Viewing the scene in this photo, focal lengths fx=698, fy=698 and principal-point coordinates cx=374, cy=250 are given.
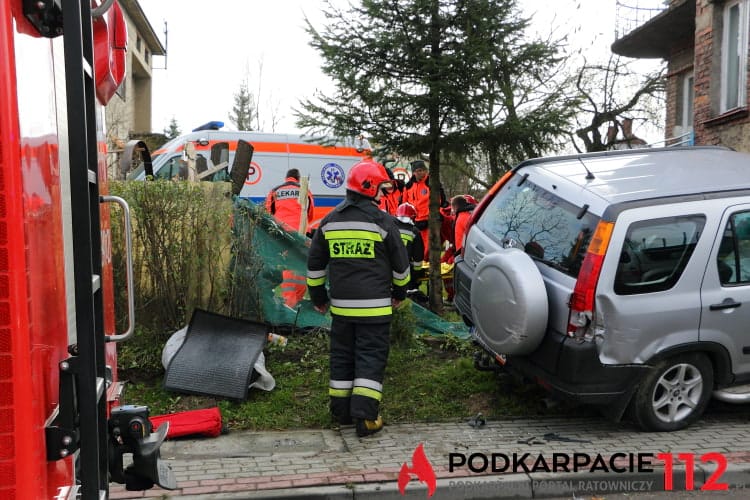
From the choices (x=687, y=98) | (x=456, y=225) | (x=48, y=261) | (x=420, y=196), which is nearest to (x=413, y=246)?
(x=456, y=225)

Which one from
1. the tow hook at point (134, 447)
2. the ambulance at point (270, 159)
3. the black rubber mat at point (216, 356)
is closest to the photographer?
the tow hook at point (134, 447)

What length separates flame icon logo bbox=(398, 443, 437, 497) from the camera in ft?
14.1

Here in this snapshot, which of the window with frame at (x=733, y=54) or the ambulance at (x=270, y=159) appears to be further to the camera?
the ambulance at (x=270, y=159)

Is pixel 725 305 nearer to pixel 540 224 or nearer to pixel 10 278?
pixel 540 224

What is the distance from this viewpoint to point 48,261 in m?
1.80

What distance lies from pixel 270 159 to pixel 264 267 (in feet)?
25.8

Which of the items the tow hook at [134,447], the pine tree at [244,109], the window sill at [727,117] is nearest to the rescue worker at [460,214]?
the window sill at [727,117]

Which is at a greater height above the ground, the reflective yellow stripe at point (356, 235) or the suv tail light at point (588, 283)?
the reflective yellow stripe at point (356, 235)

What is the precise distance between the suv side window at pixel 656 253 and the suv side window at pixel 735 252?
0.25 m

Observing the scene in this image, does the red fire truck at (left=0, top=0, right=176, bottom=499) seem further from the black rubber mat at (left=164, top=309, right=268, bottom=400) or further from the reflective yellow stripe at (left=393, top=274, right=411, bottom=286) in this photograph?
the black rubber mat at (left=164, top=309, right=268, bottom=400)

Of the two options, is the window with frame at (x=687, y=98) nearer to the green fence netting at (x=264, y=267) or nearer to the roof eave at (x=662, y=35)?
the roof eave at (x=662, y=35)

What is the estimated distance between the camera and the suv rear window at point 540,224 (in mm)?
4855

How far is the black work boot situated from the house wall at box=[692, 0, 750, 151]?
8.28m

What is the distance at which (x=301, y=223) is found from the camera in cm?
980
